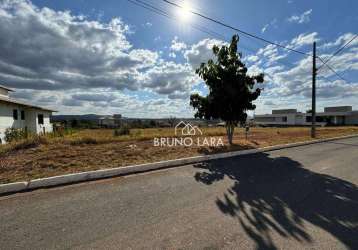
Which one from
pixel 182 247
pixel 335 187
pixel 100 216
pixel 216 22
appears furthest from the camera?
pixel 216 22

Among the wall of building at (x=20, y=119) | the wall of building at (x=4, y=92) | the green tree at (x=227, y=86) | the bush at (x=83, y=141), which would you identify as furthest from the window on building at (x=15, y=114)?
the green tree at (x=227, y=86)

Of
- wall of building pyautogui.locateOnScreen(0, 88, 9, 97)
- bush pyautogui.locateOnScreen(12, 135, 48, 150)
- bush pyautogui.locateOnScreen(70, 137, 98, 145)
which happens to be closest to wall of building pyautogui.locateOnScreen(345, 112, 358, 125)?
bush pyautogui.locateOnScreen(70, 137, 98, 145)

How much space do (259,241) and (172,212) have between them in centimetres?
139

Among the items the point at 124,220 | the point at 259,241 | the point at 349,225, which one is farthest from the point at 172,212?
the point at 349,225

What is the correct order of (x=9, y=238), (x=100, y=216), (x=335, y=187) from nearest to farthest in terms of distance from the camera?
(x=9, y=238) → (x=100, y=216) → (x=335, y=187)

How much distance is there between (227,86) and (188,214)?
27.3 feet

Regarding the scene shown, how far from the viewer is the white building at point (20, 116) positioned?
17250mm

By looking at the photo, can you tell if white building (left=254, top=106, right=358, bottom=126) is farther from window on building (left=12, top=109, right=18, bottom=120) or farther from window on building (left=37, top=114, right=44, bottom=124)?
window on building (left=12, top=109, right=18, bottom=120)

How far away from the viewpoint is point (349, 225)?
3.07 meters

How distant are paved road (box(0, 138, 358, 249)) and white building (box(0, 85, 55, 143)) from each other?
16224 millimetres

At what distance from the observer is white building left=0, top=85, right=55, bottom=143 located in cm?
1725

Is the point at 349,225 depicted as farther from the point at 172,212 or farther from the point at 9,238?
the point at 9,238

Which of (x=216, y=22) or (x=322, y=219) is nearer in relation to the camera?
(x=322, y=219)

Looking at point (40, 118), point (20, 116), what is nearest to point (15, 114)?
point (20, 116)
